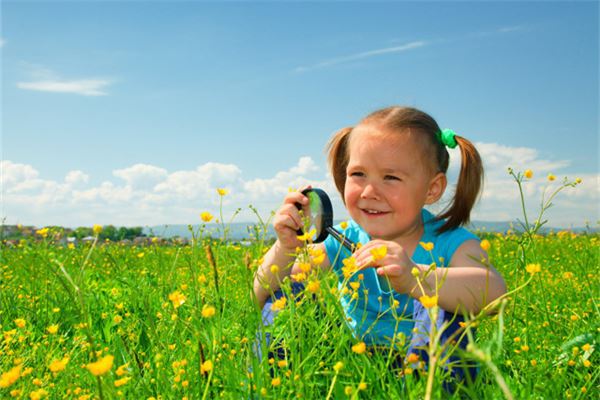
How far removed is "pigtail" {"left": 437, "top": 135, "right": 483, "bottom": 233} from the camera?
11.2 feet

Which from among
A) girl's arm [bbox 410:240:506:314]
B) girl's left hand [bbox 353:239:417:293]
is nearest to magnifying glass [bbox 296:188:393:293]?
girl's arm [bbox 410:240:506:314]

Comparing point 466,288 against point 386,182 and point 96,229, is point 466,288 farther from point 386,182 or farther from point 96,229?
point 96,229

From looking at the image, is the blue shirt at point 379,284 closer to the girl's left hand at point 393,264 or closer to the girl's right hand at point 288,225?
the girl's right hand at point 288,225

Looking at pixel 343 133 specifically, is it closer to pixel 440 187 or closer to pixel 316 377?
pixel 440 187

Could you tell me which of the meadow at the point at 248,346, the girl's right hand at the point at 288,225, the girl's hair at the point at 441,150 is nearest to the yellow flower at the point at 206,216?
the meadow at the point at 248,346

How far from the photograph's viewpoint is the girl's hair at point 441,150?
324cm

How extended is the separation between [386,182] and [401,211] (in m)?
0.18

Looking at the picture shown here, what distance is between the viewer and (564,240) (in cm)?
874

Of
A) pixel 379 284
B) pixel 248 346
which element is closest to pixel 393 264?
pixel 248 346

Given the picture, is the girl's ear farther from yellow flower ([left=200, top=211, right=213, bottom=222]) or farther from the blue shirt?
yellow flower ([left=200, top=211, right=213, bottom=222])

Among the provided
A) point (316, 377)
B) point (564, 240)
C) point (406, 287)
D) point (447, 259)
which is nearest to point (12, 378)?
point (316, 377)

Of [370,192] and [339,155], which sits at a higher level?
[339,155]

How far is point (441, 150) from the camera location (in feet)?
11.1

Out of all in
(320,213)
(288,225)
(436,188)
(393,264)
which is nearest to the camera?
(393,264)
